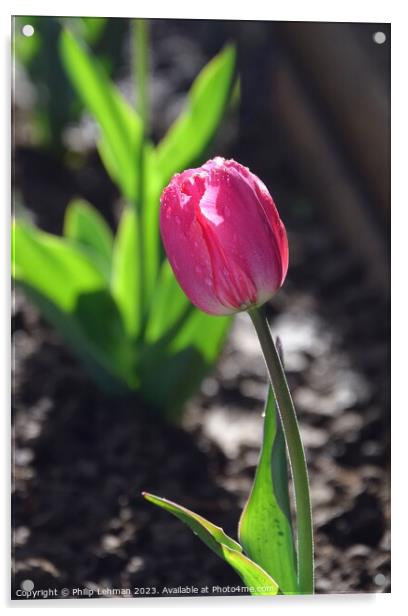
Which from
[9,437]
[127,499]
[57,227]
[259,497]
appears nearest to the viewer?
[259,497]

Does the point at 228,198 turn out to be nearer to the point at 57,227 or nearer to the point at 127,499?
the point at 127,499

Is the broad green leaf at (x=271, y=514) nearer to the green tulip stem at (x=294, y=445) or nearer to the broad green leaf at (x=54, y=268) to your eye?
the green tulip stem at (x=294, y=445)

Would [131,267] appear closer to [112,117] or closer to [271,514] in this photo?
[112,117]

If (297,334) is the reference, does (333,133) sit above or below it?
above

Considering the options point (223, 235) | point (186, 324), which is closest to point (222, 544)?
point (223, 235)

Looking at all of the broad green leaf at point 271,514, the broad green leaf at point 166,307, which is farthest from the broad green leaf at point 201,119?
the broad green leaf at point 271,514
